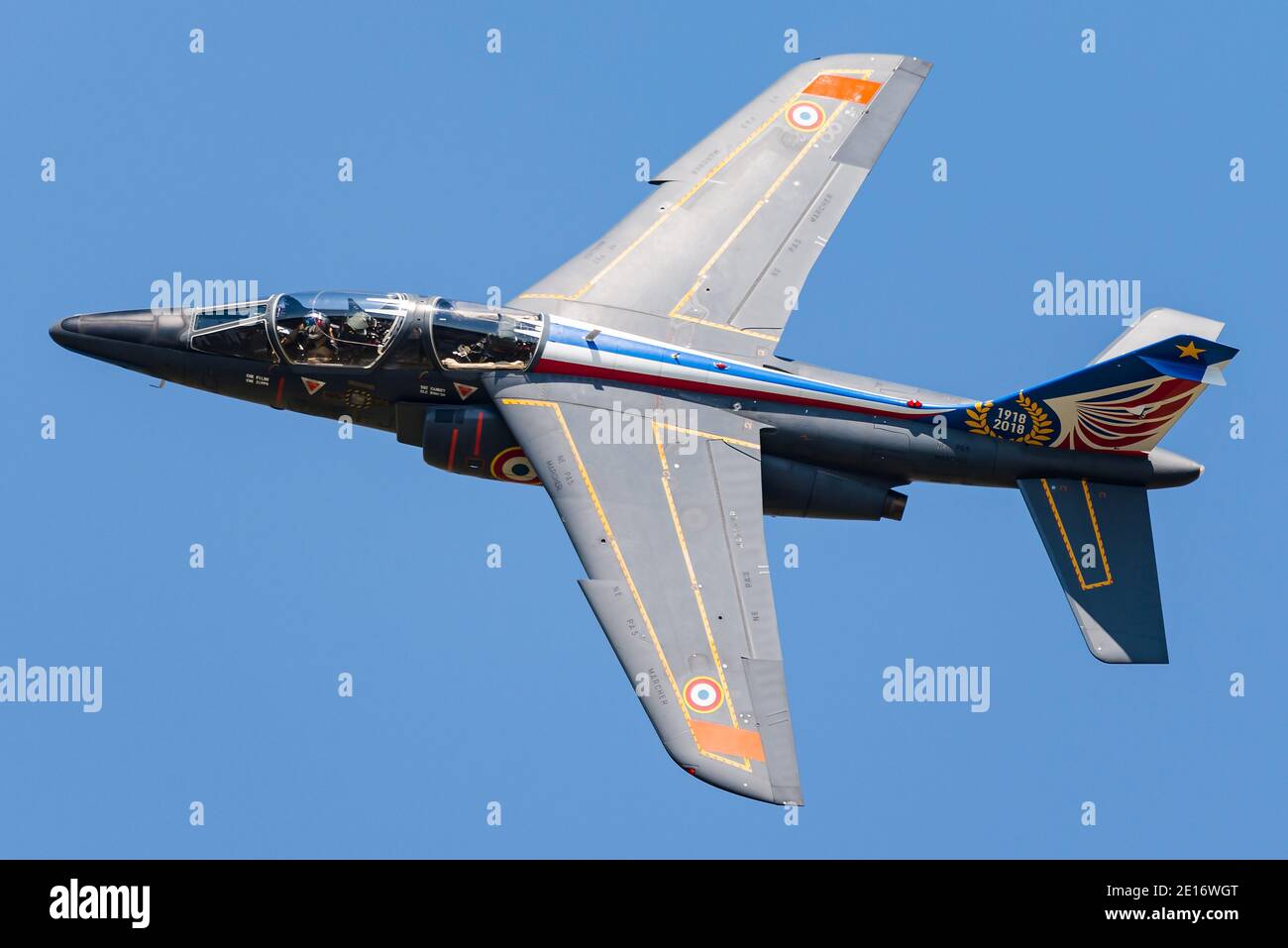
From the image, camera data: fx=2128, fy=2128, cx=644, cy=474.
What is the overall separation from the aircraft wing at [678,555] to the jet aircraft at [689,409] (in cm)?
5

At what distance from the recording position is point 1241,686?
3719 centimetres

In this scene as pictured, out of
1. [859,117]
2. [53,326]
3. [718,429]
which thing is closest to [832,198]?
[859,117]

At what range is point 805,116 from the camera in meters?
42.1

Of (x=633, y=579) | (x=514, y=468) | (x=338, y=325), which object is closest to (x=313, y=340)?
(x=338, y=325)

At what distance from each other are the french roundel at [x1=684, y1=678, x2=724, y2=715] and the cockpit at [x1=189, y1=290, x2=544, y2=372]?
269 inches

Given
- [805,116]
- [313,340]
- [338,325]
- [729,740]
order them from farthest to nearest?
[805,116], [313,340], [338,325], [729,740]

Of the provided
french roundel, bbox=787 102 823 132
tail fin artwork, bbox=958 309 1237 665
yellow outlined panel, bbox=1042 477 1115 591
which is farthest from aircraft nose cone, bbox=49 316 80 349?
yellow outlined panel, bbox=1042 477 1115 591

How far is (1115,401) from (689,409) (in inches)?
294

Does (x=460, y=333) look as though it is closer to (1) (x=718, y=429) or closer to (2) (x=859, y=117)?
(1) (x=718, y=429)

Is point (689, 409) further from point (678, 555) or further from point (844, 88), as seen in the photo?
point (844, 88)

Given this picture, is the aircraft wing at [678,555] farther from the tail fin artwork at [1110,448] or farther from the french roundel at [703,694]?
the tail fin artwork at [1110,448]

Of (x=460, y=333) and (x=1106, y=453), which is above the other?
(x=460, y=333)

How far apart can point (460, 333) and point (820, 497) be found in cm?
694

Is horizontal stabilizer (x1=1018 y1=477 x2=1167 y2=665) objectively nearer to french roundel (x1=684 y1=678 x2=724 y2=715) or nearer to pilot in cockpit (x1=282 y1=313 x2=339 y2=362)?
french roundel (x1=684 y1=678 x2=724 y2=715)
